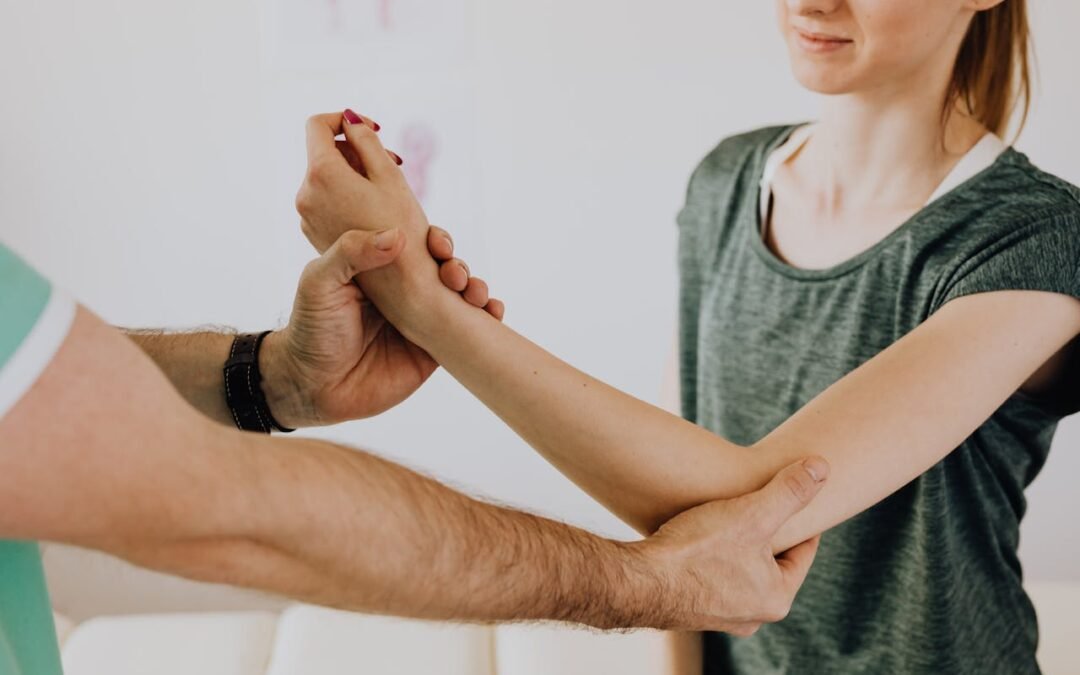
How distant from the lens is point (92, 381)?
0.61m

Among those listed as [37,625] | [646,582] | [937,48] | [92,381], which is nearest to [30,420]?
[92,381]

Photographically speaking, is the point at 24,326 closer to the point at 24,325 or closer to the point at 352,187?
the point at 24,325

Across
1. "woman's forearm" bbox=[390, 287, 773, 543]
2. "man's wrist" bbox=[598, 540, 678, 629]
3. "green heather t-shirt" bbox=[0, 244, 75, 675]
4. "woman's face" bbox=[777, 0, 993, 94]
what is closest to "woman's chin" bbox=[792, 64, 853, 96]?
"woman's face" bbox=[777, 0, 993, 94]

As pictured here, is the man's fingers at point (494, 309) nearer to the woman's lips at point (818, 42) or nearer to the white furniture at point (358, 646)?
the woman's lips at point (818, 42)

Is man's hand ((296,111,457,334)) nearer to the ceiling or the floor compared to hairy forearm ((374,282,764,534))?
nearer to the ceiling

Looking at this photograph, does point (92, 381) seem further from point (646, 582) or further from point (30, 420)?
point (646, 582)

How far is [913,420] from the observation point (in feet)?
3.44

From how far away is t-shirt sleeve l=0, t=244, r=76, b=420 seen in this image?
1.87 feet

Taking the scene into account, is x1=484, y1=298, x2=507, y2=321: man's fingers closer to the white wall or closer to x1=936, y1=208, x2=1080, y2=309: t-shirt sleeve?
x1=936, y1=208, x2=1080, y2=309: t-shirt sleeve

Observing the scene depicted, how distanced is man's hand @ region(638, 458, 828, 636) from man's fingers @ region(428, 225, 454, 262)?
35 centimetres

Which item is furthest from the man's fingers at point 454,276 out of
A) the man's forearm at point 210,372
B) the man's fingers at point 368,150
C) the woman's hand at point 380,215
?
the man's forearm at point 210,372

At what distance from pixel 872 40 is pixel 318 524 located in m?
0.78

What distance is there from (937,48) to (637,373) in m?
1.64

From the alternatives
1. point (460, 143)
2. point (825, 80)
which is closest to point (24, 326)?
point (825, 80)
